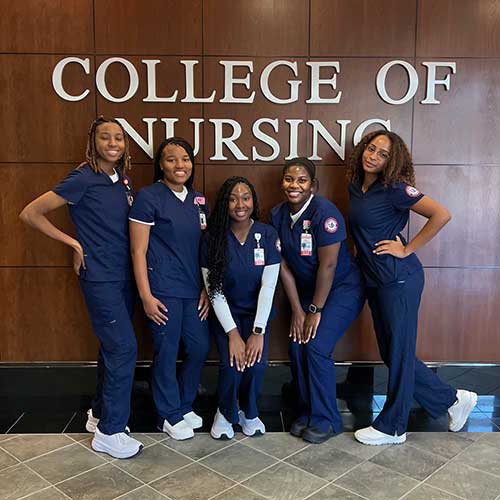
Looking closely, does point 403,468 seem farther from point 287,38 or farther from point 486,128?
point 287,38

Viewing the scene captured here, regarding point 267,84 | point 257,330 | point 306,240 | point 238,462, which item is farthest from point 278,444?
point 267,84

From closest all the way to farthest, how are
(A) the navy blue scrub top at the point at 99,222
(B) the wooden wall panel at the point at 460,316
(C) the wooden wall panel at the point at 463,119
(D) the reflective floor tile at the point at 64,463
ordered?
(D) the reflective floor tile at the point at 64,463 → (A) the navy blue scrub top at the point at 99,222 → (C) the wooden wall panel at the point at 463,119 → (B) the wooden wall panel at the point at 460,316

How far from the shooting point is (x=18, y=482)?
2525 millimetres

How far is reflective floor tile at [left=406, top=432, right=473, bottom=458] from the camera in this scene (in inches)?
112

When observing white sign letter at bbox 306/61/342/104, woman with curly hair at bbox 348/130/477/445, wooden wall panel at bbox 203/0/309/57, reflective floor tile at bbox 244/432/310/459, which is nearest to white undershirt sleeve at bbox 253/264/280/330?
woman with curly hair at bbox 348/130/477/445

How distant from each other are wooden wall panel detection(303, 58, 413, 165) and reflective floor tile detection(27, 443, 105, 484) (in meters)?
2.20

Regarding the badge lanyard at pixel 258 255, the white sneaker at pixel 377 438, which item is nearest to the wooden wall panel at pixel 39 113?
the badge lanyard at pixel 258 255

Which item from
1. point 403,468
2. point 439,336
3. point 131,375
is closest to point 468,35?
point 439,336

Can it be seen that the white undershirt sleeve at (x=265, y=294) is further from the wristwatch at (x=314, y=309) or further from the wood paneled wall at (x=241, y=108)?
the wood paneled wall at (x=241, y=108)

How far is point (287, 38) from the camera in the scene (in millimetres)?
3240

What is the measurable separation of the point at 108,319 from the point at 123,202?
0.62m

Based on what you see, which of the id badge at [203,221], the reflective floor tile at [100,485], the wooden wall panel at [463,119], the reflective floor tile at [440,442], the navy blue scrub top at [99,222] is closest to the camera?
the reflective floor tile at [100,485]

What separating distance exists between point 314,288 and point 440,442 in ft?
3.59

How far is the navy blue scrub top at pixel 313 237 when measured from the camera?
288 centimetres
